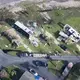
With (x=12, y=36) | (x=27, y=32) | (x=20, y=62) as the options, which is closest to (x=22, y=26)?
(x=27, y=32)

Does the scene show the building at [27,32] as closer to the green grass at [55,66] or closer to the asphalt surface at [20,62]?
the asphalt surface at [20,62]

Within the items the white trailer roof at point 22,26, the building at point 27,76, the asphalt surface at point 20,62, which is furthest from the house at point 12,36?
the building at point 27,76

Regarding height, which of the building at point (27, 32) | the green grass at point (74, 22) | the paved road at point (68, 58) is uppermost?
the building at point (27, 32)

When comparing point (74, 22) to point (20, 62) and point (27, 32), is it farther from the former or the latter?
point (20, 62)

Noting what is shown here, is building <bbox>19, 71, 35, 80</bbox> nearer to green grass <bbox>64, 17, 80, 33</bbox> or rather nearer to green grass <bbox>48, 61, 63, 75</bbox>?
green grass <bbox>48, 61, 63, 75</bbox>

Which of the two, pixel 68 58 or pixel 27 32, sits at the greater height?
pixel 27 32

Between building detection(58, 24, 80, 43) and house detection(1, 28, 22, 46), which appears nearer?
house detection(1, 28, 22, 46)

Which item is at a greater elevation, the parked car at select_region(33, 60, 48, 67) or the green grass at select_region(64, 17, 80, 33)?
the green grass at select_region(64, 17, 80, 33)

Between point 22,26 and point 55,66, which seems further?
point 22,26

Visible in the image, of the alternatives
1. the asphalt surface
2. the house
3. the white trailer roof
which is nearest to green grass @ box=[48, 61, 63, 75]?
the asphalt surface
